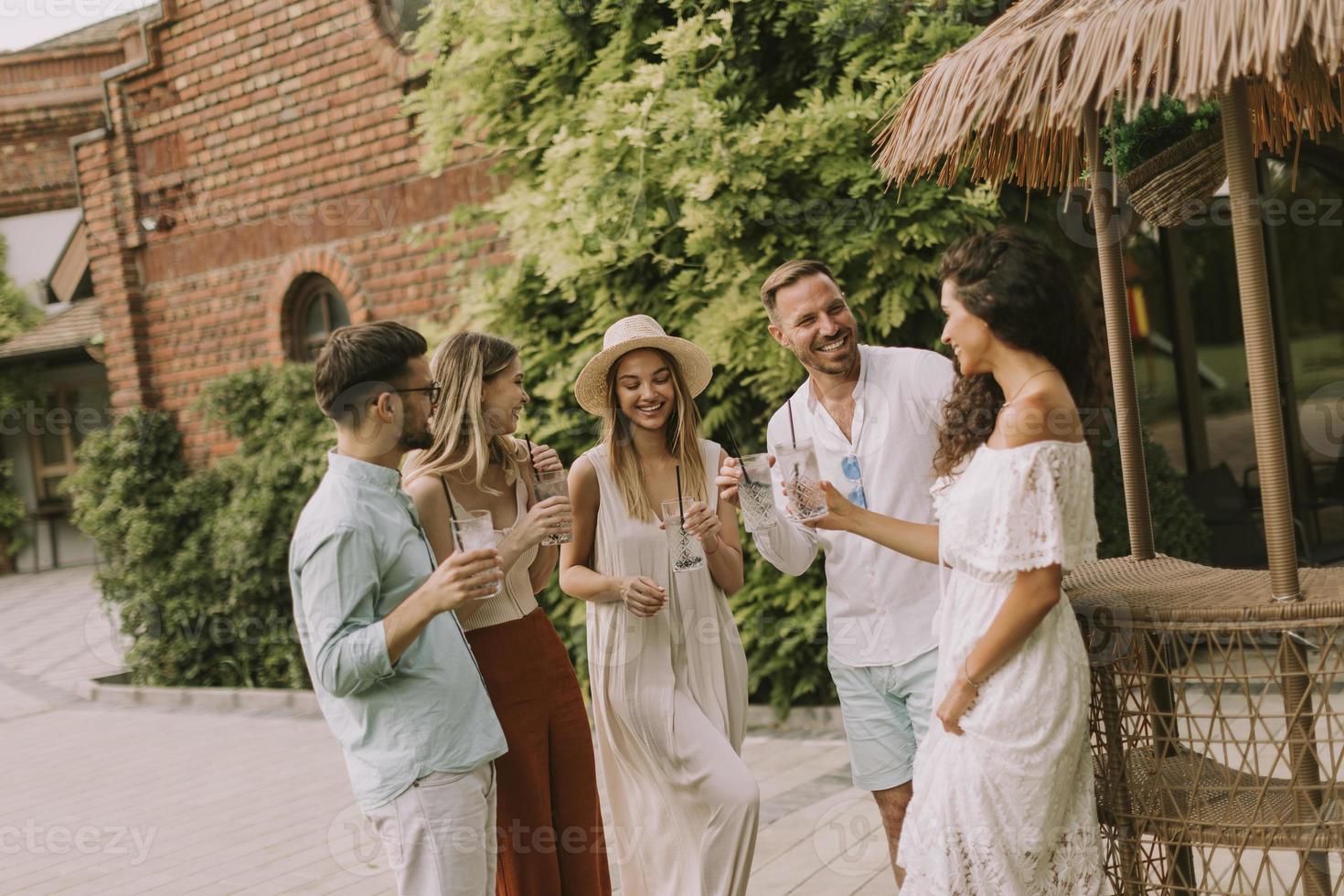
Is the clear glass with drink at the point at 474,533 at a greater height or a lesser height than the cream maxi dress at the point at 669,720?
greater

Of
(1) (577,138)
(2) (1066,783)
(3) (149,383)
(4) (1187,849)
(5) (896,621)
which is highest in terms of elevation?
(1) (577,138)

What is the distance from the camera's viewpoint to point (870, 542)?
3.38m

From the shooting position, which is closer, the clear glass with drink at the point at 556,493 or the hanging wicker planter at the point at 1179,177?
the clear glass with drink at the point at 556,493

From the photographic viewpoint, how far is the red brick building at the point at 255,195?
8.48 m

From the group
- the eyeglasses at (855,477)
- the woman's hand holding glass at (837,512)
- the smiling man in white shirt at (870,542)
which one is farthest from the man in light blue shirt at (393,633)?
the eyeglasses at (855,477)

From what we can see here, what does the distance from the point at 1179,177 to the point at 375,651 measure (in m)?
2.49

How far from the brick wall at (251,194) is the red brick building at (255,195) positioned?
1 cm

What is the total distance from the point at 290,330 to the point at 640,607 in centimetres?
683

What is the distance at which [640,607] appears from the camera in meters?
3.45

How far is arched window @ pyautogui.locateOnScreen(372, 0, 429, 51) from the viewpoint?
27.7ft

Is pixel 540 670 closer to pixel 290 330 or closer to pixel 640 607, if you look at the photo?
pixel 640 607

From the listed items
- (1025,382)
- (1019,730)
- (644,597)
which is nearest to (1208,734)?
(1019,730)

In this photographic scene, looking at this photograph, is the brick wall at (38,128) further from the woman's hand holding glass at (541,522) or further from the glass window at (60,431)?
the woman's hand holding glass at (541,522)

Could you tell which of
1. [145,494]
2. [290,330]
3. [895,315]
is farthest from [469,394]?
[145,494]
